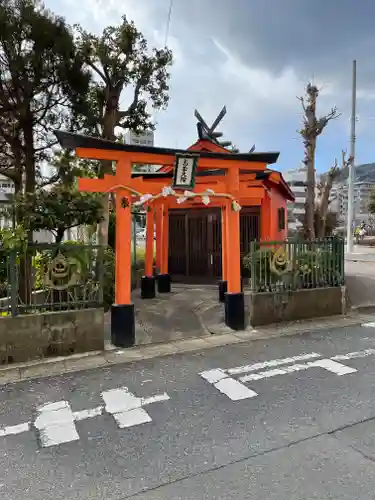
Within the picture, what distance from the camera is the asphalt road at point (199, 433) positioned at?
238 centimetres

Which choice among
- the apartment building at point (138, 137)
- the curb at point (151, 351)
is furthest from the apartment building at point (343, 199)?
the curb at point (151, 351)

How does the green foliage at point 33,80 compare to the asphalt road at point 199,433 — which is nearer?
the asphalt road at point 199,433

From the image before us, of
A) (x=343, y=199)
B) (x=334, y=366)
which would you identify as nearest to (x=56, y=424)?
(x=334, y=366)

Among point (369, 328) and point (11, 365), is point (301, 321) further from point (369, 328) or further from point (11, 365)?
point (11, 365)

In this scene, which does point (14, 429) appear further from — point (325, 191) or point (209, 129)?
point (325, 191)

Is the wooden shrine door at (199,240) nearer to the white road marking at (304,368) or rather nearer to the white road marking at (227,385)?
the white road marking at (304,368)

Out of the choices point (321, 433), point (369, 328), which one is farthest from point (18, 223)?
point (369, 328)

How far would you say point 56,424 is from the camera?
3.25 metres

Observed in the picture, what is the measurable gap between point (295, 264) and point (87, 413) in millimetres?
4620

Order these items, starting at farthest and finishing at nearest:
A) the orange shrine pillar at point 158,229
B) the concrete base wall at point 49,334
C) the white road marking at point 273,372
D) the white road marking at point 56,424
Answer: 1. the orange shrine pillar at point 158,229
2. the concrete base wall at point 49,334
3. the white road marking at point 273,372
4. the white road marking at point 56,424

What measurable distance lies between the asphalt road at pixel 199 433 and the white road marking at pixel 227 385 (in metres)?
0.01

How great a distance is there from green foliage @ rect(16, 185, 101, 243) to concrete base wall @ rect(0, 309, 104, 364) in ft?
4.85

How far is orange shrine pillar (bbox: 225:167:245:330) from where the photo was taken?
6273 millimetres

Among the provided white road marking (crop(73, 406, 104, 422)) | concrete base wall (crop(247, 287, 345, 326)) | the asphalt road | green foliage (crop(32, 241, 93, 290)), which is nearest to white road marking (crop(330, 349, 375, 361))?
the asphalt road
